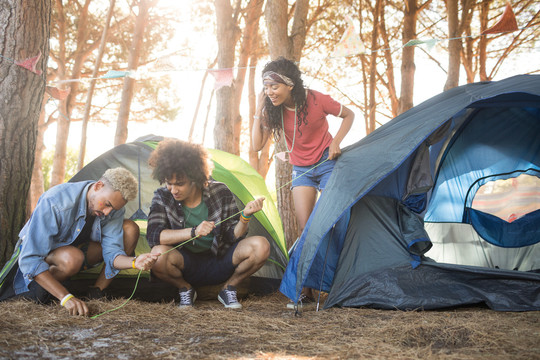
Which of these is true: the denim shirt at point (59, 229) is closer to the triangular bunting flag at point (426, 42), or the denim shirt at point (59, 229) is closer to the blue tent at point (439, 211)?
the blue tent at point (439, 211)

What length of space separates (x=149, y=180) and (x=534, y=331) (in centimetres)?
299

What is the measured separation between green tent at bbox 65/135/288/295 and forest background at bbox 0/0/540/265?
30.3 inches

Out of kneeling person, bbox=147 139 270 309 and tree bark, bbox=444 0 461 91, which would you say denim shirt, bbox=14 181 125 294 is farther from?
tree bark, bbox=444 0 461 91

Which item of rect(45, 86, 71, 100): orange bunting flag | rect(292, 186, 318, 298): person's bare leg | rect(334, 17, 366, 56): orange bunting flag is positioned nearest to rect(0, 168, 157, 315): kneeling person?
rect(292, 186, 318, 298): person's bare leg

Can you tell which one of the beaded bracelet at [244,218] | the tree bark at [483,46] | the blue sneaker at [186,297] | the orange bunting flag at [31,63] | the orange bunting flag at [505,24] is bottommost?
the blue sneaker at [186,297]

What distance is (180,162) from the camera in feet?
9.57

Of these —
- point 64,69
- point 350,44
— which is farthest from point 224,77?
point 64,69

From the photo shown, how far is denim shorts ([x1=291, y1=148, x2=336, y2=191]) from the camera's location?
3215 millimetres

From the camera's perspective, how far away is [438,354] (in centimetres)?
189

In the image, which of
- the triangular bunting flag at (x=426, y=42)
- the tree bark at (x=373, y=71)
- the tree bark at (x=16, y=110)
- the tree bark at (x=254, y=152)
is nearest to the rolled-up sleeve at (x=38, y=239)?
the tree bark at (x=16, y=110)

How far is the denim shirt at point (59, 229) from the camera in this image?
2.59 m

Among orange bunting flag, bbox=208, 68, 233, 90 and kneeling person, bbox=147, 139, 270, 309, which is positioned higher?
orange bunting flag, bbox=208, 68, 233, 90

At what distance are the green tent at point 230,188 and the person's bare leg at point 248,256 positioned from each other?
0.37m

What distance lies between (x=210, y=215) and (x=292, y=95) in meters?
1.01
